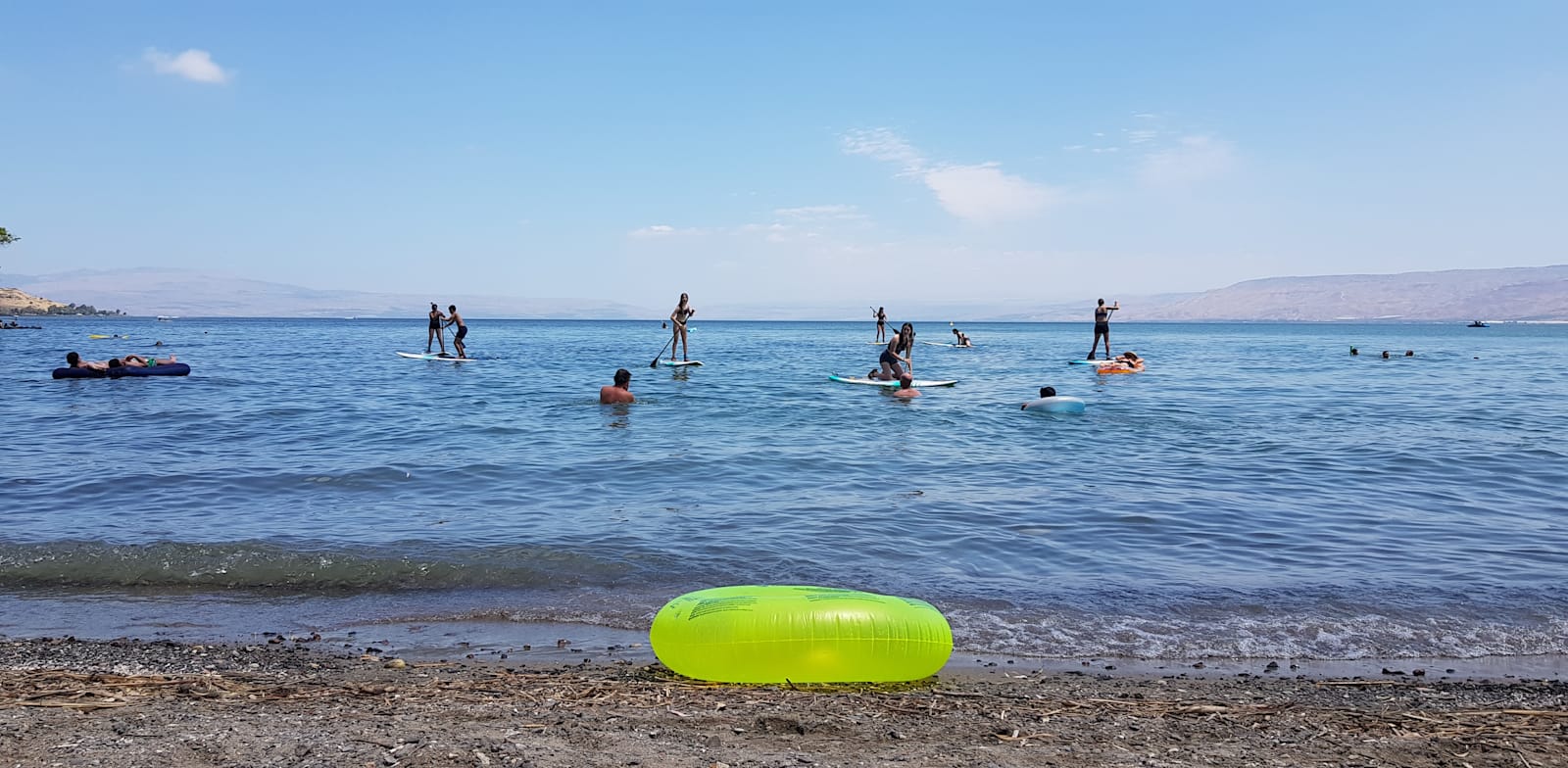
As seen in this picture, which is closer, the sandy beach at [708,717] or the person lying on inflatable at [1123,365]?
the sandy beach at [708,717]

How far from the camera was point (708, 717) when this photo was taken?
13.8 ft

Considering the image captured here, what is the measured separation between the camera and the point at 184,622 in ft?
21.1

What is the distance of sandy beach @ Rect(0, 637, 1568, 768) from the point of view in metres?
3.63

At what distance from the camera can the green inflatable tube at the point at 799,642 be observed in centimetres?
503

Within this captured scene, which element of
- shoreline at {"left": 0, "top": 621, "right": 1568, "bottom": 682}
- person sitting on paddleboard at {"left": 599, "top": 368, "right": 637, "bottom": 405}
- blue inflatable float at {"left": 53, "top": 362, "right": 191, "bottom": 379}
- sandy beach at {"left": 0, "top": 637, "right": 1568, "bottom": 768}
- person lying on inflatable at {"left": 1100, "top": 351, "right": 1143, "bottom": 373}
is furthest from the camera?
person lying on inflatable at {"left": 1100, "top": 351, "right": 1143, "bottom": 373}

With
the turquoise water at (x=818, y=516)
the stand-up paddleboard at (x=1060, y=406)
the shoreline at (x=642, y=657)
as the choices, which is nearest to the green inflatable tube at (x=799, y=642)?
the shoreline at (x=642, y=657)

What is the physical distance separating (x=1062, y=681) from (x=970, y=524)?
398 cm

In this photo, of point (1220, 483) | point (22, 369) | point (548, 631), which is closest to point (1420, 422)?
point (1220, 483)

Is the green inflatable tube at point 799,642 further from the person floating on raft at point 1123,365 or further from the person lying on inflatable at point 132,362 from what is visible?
the person floating on raft at point 1123,365

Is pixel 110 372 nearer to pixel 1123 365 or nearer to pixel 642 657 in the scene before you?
pixel 642 657

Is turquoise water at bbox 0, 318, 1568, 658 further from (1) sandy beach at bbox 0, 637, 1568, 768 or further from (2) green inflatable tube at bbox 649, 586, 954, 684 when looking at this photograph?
(2) green inflatable tube at bbox 649, 586, 954, 684

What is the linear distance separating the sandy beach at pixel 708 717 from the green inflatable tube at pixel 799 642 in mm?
134

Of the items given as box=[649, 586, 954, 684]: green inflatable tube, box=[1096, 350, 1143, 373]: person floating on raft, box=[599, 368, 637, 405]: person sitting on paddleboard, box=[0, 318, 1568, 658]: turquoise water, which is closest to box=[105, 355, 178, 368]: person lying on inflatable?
box=[0, 318, 1568, 658]: turquoise water

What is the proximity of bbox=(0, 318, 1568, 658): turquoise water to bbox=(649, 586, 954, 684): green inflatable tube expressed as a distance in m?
1.10
